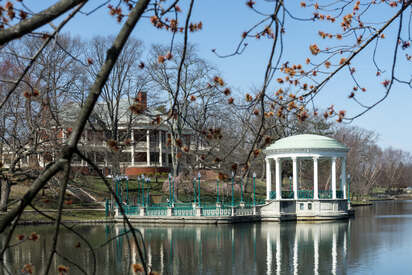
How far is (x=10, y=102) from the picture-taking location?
32.0 m

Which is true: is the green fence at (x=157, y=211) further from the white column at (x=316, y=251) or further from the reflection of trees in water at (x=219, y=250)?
the white column at (x=316, y=251)

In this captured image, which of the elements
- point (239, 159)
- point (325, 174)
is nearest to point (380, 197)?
point (325, 174)

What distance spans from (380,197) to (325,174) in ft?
88.2

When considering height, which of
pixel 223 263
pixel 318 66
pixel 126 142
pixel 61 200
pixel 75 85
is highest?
pixel 75 85

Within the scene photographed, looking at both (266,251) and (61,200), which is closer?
(61,200)

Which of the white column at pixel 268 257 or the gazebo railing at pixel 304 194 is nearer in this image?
the white column at pixel 268 257

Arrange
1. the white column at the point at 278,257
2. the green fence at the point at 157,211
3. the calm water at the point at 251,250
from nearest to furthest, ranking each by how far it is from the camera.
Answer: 1. the white column at the point at 278,257
2. the calm water at the point at 251,250
3. the green fence at the point at 157,211

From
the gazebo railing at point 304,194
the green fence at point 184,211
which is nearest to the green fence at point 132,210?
the green fence at point 184,211

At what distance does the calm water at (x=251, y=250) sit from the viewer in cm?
2094

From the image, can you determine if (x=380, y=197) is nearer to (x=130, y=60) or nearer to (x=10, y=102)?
(x=130, y=60)

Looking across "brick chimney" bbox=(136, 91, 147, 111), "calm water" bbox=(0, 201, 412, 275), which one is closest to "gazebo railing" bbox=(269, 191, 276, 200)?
"calm water" bbox=(0, 201, 412, 275)

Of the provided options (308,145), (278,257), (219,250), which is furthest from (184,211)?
(278,257)

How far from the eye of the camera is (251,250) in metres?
26.0

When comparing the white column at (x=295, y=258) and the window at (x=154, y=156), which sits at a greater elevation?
the window at (x=154, y=156)
